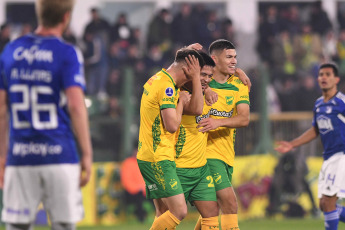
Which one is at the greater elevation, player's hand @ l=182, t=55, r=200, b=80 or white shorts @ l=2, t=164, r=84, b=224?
player's hand @ l=182, t=55, r=200, b=80

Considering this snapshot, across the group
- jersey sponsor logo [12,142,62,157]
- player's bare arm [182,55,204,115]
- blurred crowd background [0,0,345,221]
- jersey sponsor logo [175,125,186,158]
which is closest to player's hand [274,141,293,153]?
jersey sponsor logo [175,125,186,158]

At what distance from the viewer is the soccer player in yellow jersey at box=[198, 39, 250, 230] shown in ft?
25.0

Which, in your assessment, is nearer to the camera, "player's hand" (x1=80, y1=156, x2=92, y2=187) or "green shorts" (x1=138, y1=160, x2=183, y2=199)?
"player's hand" (x1=80, y1=156, x2=92, y2=187)

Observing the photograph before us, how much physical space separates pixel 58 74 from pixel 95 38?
479 inches

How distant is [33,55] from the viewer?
14.5 ft

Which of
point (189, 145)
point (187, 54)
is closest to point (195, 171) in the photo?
point (189, 145)

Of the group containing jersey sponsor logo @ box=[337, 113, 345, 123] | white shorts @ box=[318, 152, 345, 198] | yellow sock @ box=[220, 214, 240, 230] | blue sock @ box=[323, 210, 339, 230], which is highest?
jersey sponsor logo @ box=[337, 113, 345, 123]

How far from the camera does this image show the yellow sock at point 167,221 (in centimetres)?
679

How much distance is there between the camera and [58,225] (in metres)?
4.38

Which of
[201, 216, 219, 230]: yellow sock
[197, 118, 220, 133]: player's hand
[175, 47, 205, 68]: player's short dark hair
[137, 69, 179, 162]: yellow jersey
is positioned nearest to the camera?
[137, 69, 179, 162]: yellow jersey

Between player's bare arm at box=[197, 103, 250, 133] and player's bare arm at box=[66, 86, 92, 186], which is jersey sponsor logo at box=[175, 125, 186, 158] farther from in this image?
player's bare arm at box=[66, 86, 92, 186]

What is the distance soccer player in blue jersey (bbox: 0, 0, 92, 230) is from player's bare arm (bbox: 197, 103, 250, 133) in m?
3.03

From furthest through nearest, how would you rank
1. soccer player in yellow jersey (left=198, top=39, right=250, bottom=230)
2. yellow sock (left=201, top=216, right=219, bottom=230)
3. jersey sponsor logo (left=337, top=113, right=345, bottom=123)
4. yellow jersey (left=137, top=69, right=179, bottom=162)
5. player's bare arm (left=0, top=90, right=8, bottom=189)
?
jersey sponsor logo (left=337, top=113, right=345, bottom=123) → soccer player in yellow jersey (left=198, top=39, right=250, bottom=230) → yellow sock (left=201, top=216, right=219, bottom=230) → yellow jersey (left=137, top=69, right=179, bottom=162) → player's bare arm (left=0, top=90, right=8, bottom=189)

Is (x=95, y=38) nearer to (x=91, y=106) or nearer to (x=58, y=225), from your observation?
(x=91, y=106)
